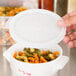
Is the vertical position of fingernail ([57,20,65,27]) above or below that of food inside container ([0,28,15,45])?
above

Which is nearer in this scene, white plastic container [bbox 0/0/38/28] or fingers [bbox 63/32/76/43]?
fingers [bbox 63/32/76/43]

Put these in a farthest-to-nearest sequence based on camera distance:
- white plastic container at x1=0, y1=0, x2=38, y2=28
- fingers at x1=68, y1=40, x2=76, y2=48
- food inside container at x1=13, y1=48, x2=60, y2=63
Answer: white plastic container at x1=0, y1=0, x2=38, y2=28, fingers at x1=68, y1=40, x2=76, y2=48, food inside container at x1=13, y1=48, x2=60, y2=63

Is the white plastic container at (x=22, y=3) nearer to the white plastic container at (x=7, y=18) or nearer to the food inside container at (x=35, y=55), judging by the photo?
the white plastic container at (x=7, y=18)

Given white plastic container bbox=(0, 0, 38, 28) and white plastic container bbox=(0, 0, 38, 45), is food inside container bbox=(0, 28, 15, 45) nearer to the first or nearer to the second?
white plastic container bbox=(0, 0, 38, 45)

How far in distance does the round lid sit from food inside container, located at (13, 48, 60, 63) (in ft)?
0.09

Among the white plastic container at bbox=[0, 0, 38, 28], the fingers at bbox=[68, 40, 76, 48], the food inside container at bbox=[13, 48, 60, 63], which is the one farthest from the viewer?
the white plastic container at bbox=[0, 0, 38, 28]

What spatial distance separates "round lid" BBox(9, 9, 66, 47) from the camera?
0.82 meters

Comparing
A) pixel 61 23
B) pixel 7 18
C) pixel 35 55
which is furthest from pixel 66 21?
pixel 7 18

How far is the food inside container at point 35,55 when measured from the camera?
75 cm

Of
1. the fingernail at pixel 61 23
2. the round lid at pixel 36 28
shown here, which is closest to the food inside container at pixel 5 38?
the round lid at pixel 36 28

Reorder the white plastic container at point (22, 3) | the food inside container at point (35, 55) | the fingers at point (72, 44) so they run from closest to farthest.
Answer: the food inside container at point (35, 55) → the fingers at point (72, 44) → the white plastic container at point (22, 3)

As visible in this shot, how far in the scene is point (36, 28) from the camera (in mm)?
824

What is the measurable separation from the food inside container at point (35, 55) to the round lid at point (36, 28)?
0.03 metres

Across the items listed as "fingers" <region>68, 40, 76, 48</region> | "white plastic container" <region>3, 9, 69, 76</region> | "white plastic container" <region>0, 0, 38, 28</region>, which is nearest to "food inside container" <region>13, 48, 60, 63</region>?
"white plastic container" <region>3, 9, 69, 76</region>
